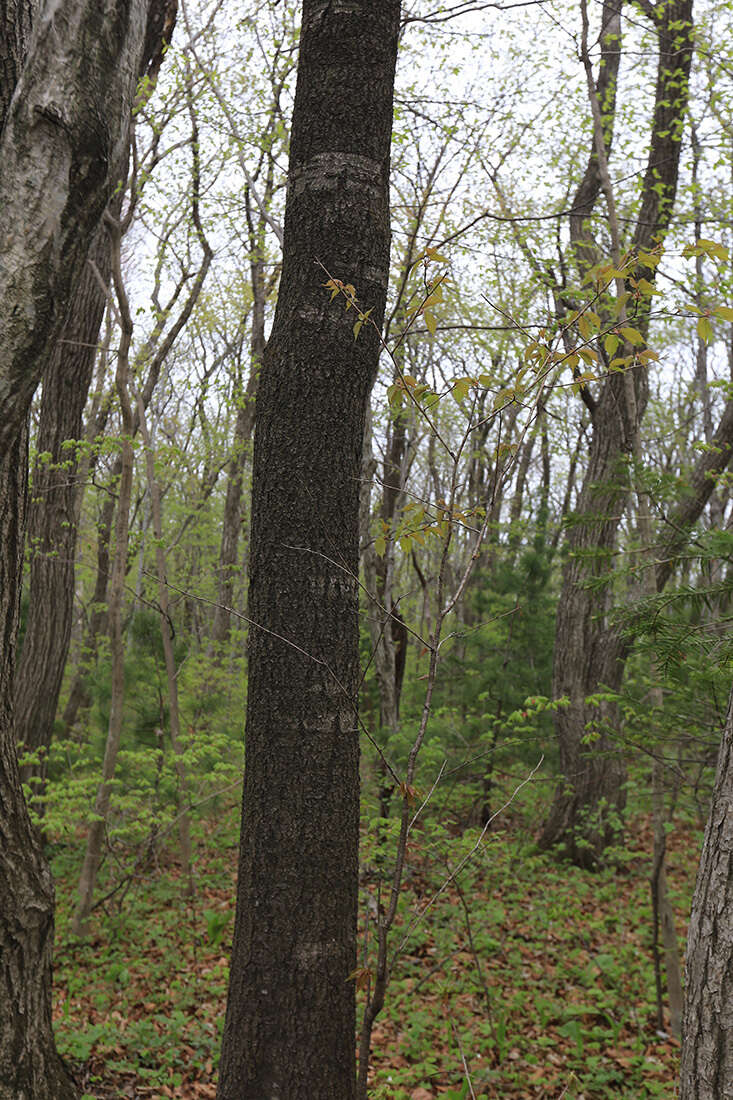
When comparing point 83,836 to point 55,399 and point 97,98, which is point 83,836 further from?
point 97,98

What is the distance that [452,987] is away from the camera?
4.96 metres

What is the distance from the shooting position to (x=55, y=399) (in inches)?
257

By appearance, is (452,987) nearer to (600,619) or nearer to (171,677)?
(171,677)

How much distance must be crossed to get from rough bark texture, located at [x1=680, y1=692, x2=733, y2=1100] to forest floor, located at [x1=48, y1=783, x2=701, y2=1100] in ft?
2.83

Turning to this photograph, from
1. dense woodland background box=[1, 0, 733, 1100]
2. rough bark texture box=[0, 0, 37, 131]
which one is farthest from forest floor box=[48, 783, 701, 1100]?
rough bark texture box=[0, 0, 37, 131]

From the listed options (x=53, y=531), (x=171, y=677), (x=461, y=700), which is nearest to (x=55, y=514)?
(x=53, y=531)

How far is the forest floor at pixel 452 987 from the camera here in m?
3.81

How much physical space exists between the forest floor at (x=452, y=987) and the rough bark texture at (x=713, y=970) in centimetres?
86

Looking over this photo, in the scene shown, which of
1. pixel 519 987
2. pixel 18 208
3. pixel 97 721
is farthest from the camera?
pixel 97 721

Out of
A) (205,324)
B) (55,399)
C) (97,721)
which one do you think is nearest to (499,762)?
(97,721)

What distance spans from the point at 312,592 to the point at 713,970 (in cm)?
137

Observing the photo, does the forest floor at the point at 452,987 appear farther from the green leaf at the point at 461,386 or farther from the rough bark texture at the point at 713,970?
the green leaf at the point at 461,386

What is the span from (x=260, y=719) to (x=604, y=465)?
585 centimetres

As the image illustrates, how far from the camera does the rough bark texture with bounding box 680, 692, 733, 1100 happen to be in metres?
1.76
